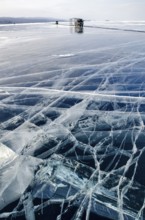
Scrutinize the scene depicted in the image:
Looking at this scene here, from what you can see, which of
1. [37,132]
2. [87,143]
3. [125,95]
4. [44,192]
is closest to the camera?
[44,192]

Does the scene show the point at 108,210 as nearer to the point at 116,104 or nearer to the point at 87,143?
the point at 87,143

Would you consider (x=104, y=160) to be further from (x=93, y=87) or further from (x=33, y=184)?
(x=93, y=87)

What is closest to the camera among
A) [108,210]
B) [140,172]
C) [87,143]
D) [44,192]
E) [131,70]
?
[108,210]

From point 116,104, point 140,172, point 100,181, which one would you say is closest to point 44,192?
point 100,181

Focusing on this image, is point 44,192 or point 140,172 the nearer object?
point 44,192

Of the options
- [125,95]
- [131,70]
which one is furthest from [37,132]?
[131,70]

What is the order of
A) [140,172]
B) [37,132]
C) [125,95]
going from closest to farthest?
[140,172], [37,132], [125,95]
